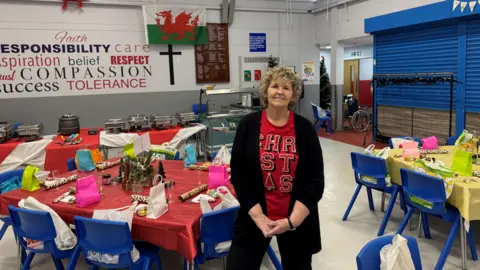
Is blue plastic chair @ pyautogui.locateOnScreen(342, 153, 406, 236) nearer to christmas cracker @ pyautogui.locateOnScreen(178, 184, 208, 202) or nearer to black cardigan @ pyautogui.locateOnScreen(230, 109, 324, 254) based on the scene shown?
christmas cracker @ pyautogui.locateOnScreen(178, 184, 208, 202)

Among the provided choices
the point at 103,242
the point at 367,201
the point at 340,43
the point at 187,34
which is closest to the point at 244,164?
the point at 103,242

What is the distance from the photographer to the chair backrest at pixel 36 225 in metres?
2.44

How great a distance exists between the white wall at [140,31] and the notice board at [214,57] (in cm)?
14

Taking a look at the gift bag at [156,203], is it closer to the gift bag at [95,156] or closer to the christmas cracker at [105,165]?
the christmas cracker at [105,165]

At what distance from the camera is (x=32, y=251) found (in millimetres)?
2639

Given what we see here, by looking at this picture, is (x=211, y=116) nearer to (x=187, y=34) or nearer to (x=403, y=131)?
(x=187, y=34)

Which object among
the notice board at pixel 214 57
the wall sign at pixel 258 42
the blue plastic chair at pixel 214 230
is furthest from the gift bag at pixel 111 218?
the wall sign at pixel 258 42

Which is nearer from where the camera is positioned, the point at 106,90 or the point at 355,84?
the point at 106,90

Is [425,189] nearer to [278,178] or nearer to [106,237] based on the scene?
[278,178]

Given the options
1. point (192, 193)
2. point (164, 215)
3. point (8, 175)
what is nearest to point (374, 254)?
point (164, 215)

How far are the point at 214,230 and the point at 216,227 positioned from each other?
22 millimetres

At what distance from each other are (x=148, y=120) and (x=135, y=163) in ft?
10.5

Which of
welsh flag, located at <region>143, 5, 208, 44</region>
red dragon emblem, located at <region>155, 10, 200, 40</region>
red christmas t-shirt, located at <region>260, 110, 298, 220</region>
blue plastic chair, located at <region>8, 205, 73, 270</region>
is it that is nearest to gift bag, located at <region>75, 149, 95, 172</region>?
blue plastic chair, located at <region>8, 205, 73, 270</region>

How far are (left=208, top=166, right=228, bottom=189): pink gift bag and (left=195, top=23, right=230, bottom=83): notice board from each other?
19.6 feet
